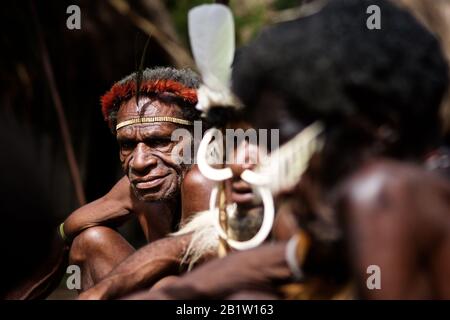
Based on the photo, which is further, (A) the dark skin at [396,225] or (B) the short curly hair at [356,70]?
(B) the short curly hair at [356,70]

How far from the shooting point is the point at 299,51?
190 cm

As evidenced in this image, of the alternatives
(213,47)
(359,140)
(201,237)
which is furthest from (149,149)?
(359,140)

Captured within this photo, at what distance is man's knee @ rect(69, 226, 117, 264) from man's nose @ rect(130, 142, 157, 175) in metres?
0.36

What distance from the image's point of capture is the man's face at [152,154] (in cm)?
351

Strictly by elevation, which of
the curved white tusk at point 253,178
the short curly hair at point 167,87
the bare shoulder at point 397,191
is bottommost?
the bare shoulder at point 397,191

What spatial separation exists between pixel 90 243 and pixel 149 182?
1.35ft

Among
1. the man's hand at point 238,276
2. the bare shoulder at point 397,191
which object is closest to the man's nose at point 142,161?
the man's hand at point 238,276

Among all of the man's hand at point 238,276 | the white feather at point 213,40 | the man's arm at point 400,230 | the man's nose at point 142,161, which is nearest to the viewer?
the man's arm at point 400,230

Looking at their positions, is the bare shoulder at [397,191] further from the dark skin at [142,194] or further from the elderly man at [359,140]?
Result: the dark skin at [142,194]

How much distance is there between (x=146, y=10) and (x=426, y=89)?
16.7ft

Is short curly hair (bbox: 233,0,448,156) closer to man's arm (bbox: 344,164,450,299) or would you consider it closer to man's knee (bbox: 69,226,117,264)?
man's arm (bbox: 344,164,450,299)

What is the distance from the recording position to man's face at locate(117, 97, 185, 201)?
3.51m

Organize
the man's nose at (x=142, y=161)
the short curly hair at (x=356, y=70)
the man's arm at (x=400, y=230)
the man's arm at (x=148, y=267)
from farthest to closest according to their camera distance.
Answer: the man's nose at (x=142, y=161), the man's arm at (x=148, y=267), the short curly hair at (x=356, y=70), the man's arm at (x=400, y=230)

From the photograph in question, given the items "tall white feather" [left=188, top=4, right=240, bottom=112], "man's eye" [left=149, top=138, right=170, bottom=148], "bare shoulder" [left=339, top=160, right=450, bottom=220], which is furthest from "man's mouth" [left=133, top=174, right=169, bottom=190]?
"bare shoulder" [left=339, top=160, right=450, bottom=220]
